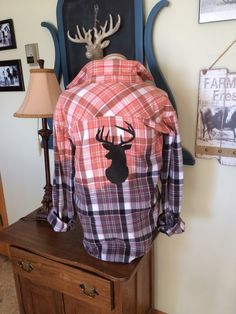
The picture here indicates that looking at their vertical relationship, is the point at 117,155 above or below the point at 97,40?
below

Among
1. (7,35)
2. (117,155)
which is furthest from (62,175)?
(7,35)

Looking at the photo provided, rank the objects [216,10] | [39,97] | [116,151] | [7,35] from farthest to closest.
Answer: [7,35] < [39,97] < [216,10] < [116,151]

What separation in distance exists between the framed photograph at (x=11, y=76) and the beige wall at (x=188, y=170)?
0.12 feet

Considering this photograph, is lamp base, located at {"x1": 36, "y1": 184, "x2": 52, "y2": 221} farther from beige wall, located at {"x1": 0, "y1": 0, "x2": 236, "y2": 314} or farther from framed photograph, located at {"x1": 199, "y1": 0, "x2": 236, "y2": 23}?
framed photograph, located at {"x1": 199, "y1": 0, "x2": 236, "y2": 23}

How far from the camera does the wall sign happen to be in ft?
3.52

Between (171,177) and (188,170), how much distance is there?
0.90 ft

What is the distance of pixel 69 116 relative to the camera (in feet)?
3.01

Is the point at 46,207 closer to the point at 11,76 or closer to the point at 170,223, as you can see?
the point at 170,223

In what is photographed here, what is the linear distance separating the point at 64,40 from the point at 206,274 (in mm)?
1400

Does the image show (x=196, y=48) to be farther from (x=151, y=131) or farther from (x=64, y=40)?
(x=64, y=40)

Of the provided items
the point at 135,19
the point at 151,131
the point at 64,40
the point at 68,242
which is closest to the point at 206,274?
the point at 68,242

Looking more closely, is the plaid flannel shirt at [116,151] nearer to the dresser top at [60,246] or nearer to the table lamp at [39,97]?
the dresser top at [60,246]

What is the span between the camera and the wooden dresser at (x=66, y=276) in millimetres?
982

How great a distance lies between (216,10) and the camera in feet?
3.30
